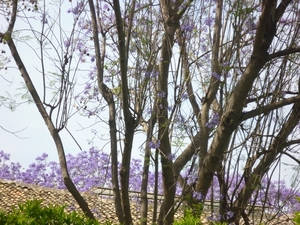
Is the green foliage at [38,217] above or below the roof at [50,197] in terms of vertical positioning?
below

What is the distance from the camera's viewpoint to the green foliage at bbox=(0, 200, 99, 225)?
2.32m

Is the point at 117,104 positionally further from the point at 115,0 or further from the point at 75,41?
the point at 115,0

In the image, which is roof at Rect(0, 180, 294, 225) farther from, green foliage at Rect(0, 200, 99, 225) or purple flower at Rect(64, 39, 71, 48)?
green foliage at Rect(0, 200, 99, 225)

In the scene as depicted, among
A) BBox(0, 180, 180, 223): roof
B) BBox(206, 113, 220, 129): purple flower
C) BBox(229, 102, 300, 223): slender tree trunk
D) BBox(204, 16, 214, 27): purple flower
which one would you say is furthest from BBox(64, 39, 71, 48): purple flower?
BBox(0, 180, 180, 223): roof

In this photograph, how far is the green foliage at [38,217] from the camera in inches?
91.5

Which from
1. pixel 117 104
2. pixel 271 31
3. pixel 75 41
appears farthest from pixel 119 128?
pixel 271 31

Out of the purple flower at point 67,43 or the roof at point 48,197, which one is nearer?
the purple flower at point 67,43

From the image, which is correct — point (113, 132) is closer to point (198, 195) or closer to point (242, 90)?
point (198, 195)

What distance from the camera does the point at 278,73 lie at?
365cm

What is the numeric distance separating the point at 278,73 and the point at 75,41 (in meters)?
1.62

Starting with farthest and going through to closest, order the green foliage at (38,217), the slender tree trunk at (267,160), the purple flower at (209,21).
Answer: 1. the slender tree trunk at (267,160)
2. the purple flower at (209,21)
3. the green foliage at (38,217)

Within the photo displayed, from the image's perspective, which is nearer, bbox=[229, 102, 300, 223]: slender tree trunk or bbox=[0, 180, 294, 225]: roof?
bbox=[229, 102, 300, 223]: slender tree trunk

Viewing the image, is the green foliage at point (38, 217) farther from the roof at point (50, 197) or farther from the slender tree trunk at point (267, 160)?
the roof at point (50, 197)

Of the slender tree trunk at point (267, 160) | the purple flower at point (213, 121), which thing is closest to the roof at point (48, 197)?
the slender tree trunk at point (267, 160)
